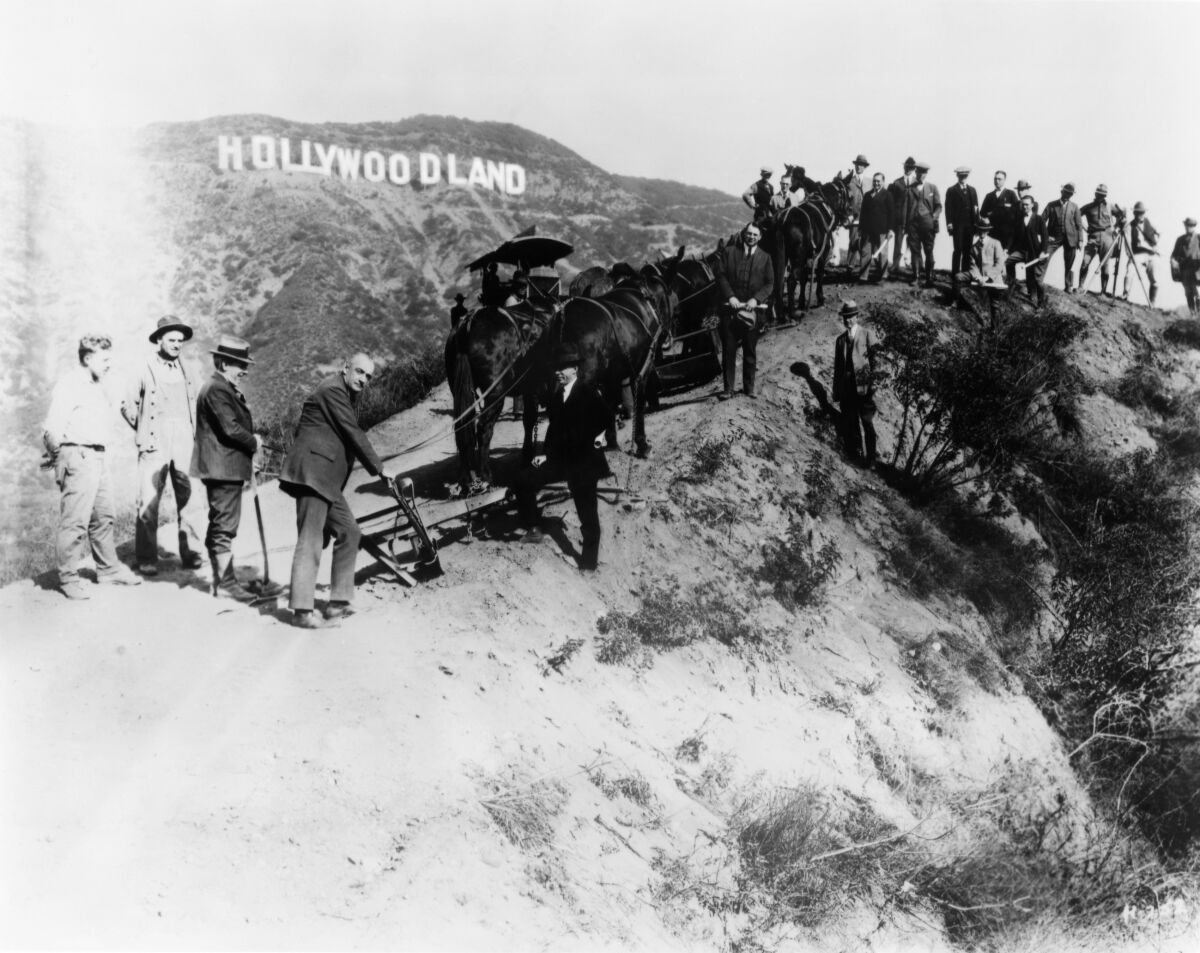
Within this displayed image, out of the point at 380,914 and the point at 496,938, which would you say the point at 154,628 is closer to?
the point at 380,914

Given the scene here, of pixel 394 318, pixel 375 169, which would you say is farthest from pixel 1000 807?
pixel 375 169

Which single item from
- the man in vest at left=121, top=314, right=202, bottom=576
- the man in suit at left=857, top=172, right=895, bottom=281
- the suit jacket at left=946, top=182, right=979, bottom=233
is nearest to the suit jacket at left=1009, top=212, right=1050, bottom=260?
the suit jacket at left=946, top=182, right=979, bottom=233

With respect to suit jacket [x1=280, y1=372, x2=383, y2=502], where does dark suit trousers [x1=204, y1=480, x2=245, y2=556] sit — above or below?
below

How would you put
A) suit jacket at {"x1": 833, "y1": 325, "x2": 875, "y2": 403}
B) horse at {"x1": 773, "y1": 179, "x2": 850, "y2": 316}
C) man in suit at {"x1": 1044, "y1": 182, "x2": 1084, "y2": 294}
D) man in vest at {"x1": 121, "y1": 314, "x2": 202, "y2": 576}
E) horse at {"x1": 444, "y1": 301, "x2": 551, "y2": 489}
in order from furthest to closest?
1. man in suit at {"x1": 1044, "y1": 182, "x2": 1084, "y2": 294}
2. horse at {"x1": 773, "y1": 179, "x2": 850, "y2": 316}
3. suit jacket at {"x1": 833, "y1": 325, "x2": 875, "y2": 403}
4. horse at {"x1": 444, "y1": 301, "x2": 551, "y2": 489}
5. man in vest at {"x1": 121, "y1": 314, "x2": 202, "y2": 576}

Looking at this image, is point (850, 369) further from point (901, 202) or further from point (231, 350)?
point (231, 350)

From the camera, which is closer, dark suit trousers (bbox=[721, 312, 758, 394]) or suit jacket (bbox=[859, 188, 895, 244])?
dark suit trousers (bbox=[721, 312, 758, 394])

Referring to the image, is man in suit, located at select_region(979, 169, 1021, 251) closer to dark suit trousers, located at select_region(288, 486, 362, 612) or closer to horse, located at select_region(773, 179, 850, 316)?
horse, located at select_region(773, 179, 850, 316)

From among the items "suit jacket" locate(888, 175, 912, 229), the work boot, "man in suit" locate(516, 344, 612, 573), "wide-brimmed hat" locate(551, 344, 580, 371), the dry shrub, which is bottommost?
the dry shrub
